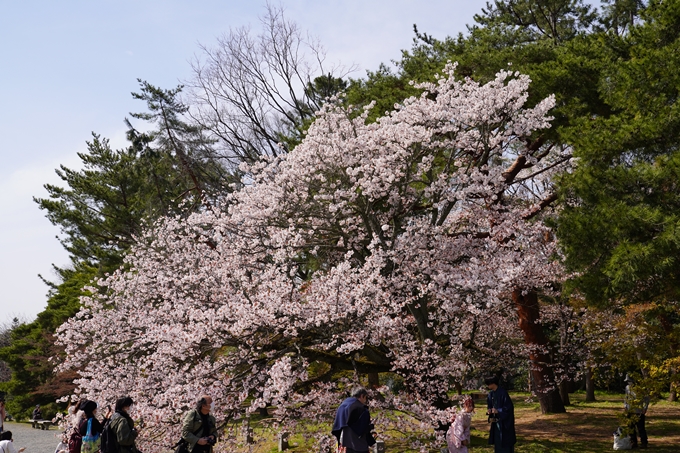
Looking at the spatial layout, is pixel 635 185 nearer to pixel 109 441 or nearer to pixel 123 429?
pixel 123 429

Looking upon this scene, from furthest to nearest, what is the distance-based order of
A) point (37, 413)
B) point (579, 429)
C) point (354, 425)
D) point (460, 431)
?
1. point (37, 413)
2. point (579, 429)
3. point (460, 431)
4. point (354, 425)

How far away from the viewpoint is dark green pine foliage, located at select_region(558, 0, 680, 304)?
304 inches

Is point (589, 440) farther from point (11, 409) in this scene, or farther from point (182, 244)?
point (11, 409)

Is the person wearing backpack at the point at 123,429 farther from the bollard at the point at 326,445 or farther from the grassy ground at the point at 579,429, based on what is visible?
the grassy ground at the point at 579,429

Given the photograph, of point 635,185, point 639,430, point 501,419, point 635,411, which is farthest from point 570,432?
point 635,185

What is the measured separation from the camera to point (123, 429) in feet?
21.5

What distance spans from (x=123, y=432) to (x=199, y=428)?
864 millimetres

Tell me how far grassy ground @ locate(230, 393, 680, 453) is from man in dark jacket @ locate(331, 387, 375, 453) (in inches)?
159

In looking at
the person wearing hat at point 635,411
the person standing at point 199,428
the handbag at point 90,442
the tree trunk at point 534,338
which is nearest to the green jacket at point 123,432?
the handbag at point 90,442

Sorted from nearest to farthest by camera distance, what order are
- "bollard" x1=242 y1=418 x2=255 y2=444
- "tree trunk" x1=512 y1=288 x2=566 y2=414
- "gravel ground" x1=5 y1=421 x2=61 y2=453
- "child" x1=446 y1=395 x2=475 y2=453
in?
"child" x1=446 y1=395 x2=475 y2=453, "bollard" x1=242 y1=418 x2=255 y2=444, "tree trunk" x1=512 y1=288 x2=566 y2=414, "gravel ground" x1=5 y1=421 x2=61 y2=453

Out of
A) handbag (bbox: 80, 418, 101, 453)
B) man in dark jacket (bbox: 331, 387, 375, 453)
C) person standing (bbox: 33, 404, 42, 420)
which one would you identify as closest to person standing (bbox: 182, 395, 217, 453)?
handbag (bbox: 80, 418, 101, 453)

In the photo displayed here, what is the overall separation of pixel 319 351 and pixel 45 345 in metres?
22.4

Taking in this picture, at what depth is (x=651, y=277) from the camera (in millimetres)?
8414

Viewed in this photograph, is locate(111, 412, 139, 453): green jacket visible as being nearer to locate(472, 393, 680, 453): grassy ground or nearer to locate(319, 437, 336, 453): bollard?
locate(319, 437, 336, 453): bollard
